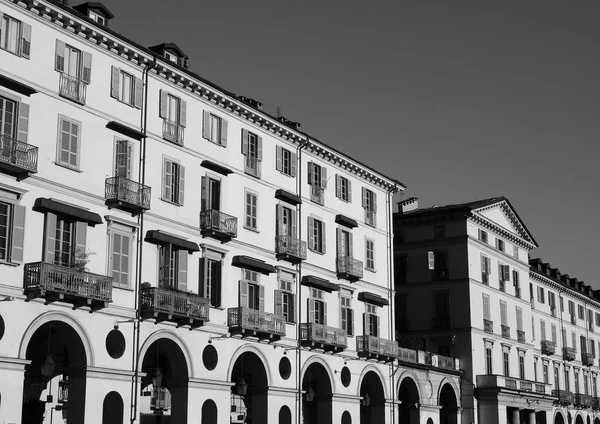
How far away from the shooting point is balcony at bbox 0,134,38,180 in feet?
110

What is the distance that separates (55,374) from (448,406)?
36.3m

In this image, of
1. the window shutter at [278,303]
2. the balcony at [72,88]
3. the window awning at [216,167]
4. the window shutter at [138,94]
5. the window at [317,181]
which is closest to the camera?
the balcony at [72,88]

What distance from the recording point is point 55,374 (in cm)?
4028

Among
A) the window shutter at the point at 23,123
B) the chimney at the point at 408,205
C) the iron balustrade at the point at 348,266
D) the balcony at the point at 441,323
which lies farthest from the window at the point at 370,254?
the window shutter at the point at 23,123

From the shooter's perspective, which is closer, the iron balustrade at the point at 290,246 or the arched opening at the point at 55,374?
the arched opening at the point at 55,374

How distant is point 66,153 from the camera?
3666 centimetres

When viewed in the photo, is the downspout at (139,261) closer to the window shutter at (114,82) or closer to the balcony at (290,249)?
the window shutter at (114,82)

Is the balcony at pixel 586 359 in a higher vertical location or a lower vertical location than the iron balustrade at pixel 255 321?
higher

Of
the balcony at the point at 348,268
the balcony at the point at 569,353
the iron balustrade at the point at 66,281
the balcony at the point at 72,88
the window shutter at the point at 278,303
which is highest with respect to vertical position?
the balcony at the point at 72,88

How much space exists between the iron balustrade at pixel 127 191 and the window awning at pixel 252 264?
696cm

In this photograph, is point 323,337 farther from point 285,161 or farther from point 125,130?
point 125,130

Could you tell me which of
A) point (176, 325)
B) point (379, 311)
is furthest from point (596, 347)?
point (176, 325)

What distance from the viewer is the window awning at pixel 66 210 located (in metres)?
34.8

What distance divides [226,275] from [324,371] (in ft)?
33.8
